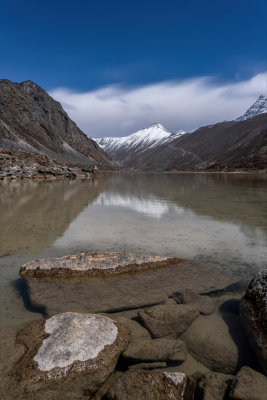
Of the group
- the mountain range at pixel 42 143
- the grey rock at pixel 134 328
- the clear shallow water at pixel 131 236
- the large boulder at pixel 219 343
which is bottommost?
the large boulder at pixel 219 343

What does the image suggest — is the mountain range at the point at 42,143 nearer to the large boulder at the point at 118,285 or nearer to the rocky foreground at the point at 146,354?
the large boulder at the point at 118,285

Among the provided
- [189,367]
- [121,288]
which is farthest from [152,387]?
[121,288]

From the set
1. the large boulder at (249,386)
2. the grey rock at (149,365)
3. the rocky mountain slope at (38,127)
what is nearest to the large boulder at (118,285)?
the grey rock at (149,365)

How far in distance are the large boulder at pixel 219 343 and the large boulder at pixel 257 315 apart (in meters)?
0.24

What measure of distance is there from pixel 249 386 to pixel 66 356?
290cm

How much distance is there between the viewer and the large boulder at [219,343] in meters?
4.75

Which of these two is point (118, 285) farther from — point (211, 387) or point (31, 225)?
point (31, 225)

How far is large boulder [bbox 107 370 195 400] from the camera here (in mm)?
3818

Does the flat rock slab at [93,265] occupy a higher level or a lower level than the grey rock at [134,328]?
higher

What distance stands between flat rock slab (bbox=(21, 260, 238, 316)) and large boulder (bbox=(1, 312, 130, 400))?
112cm

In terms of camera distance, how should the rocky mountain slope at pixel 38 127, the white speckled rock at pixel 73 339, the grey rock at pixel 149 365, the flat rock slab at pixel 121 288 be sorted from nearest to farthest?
1. the white speckled rock at pixel 73 339
2. the grey rock at pixel 149 365
3. the flat rock slab at pixel 121 288
4. the rocky mountain slope at pixel 38 127

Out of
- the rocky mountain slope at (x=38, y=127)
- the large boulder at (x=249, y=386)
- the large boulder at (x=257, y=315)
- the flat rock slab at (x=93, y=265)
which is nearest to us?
the large boulder at (x=249, y=386)

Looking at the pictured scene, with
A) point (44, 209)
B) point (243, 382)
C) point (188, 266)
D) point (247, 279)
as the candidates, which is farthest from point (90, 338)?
point (44, 209)

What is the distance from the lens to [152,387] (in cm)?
391
